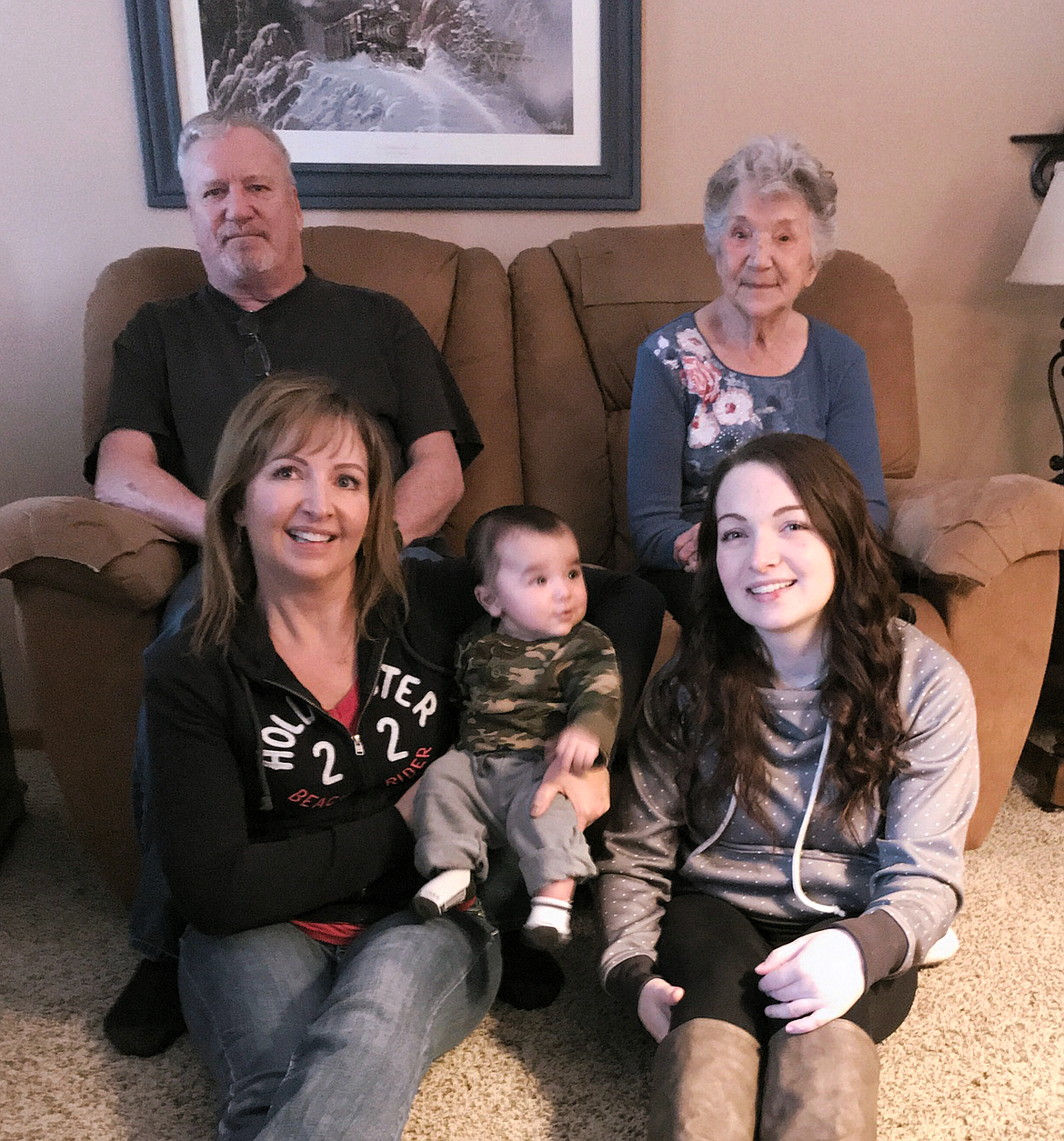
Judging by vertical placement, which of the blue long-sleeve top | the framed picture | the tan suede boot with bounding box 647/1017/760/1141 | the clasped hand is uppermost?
the framed picture

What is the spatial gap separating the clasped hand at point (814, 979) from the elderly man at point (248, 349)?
3.27 feet

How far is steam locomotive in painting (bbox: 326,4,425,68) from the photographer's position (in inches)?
91.3

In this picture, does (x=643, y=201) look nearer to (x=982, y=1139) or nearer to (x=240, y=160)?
(x=240, y=160)

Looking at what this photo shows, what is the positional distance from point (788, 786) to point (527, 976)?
48 cm

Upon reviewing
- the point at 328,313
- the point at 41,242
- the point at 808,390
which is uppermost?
the point at 41,242

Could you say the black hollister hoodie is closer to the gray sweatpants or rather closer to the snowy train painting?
the gray sweatpants

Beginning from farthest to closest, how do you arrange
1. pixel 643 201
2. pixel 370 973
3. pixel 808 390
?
pixel 643 201 → pixel 808 390 → pixel 370 973

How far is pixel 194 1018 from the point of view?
1.24 metres

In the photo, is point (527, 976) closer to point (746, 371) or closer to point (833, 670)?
point (833, 670)

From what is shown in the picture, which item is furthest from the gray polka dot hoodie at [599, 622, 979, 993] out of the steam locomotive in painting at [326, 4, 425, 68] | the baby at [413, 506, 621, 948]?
the steam locomotive in painting at [326, 4, 425, 68]

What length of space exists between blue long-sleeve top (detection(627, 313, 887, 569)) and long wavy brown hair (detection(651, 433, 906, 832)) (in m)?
0.50

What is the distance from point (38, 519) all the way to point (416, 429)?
707mm

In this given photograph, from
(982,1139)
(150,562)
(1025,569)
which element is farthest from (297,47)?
(982,1139)

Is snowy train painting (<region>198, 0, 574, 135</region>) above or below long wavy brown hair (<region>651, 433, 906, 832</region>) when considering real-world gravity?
above
